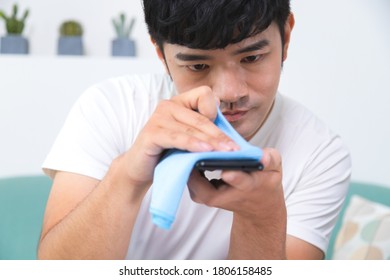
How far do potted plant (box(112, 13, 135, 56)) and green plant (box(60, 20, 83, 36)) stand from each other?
0.13 meters

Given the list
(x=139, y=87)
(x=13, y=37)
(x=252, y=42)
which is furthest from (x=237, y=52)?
(x=13, y=37)

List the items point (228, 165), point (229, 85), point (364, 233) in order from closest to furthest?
point (228, 165), point (229, 85), point (364, 233)

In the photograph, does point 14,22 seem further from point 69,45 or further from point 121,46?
point 121,46

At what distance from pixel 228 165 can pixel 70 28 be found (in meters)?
1.41

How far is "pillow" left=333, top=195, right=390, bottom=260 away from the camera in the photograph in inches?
64.9

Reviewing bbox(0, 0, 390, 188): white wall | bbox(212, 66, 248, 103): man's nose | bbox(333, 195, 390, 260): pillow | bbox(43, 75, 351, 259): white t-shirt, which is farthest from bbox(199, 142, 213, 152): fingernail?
bbox(0, 0, 390, 188): white wall

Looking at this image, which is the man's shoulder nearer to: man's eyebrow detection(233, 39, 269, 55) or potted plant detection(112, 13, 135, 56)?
man's eyebrow detection(233, 39, 269, 55)

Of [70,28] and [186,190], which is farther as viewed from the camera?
[70,28]

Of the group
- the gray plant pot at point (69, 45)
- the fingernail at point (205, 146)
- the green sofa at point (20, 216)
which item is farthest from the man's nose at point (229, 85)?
the gray plant pot at point (69, 45)

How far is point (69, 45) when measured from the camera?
1957mm

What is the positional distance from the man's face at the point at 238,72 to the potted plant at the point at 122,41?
3.36 ft

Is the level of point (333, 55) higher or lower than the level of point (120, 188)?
higher

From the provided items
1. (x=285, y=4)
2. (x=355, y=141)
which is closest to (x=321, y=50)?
(x=355, y=141)

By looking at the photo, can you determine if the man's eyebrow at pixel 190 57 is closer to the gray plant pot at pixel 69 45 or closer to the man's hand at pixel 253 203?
Result: the man's hand at pixel 253 203
